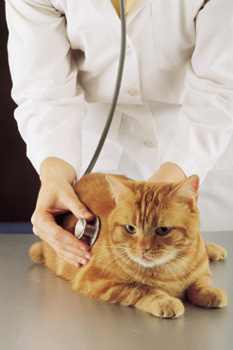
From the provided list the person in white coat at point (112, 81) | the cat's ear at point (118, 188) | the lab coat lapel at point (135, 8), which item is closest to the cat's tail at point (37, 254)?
the person in white coat at point (112, 81)

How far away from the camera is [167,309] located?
Answer: 0.80 m

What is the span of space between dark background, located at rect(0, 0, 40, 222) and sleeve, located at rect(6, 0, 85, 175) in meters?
1.20

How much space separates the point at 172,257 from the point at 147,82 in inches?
25.0

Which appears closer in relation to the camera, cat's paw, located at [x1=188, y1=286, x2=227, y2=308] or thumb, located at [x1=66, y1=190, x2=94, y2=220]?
cat's paw, located at [x1=188, y1=286, x2=227, y2=308]

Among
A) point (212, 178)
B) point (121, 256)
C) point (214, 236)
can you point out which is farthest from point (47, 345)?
point (212, 178)

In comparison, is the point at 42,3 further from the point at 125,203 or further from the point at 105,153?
the point at 125,203

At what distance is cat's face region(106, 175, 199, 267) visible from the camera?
85 cm

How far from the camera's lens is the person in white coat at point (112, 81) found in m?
1.10

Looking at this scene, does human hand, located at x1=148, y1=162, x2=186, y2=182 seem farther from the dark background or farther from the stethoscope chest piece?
the dark background

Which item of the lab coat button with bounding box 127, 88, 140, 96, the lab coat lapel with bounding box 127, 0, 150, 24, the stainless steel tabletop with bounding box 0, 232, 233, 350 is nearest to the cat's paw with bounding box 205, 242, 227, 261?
the stainless steel tabletop with bounding box 0, 232, 233, 350

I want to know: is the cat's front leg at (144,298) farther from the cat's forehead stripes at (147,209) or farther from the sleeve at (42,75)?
the sleeve at (42,75)

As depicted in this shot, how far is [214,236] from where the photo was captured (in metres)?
1.44

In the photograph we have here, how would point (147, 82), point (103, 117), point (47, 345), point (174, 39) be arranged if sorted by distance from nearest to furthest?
point (47, 345), point (174, 39), point (147, 82), point (103, 117)

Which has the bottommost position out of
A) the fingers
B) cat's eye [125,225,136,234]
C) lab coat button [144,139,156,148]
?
lab coat button [144,139,156,148]
